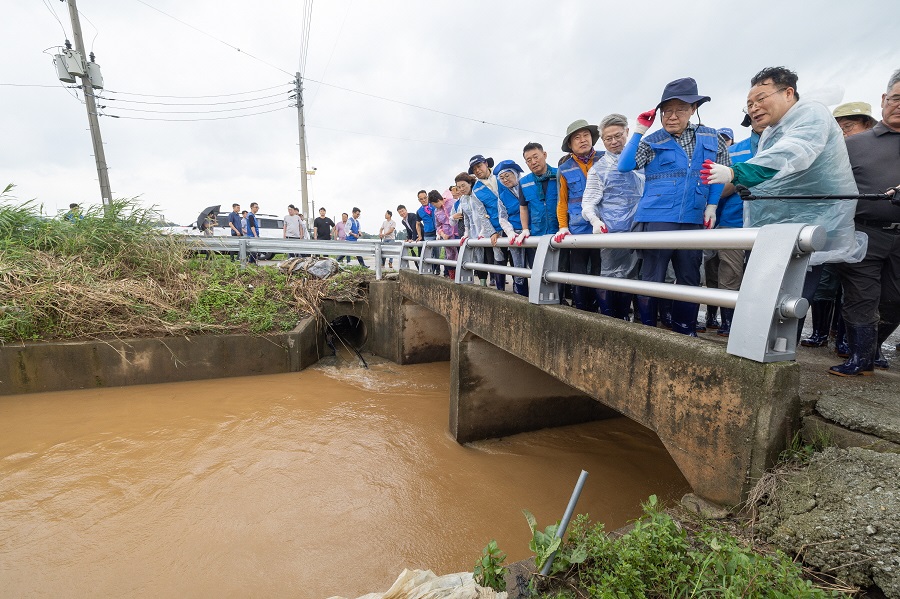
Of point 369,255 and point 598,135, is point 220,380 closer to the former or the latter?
point 369,255

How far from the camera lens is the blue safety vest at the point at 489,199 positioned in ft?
18.2

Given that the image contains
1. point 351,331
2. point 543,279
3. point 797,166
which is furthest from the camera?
point 351,331

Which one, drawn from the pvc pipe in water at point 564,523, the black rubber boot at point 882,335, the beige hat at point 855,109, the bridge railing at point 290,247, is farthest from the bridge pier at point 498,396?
the bridge railing at point 290,247

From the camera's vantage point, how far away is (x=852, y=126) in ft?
11.6

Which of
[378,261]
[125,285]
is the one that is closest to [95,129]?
[125,285]

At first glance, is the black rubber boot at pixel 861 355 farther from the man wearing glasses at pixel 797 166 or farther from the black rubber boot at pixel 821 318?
the black rubber boot at pixel 821 318

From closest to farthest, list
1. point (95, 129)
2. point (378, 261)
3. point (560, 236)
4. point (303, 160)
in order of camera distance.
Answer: point (560, 236)
point (378, 261)
point (95, 129)
point (303, 160)

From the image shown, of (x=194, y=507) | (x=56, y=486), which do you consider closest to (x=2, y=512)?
(x=56, y=486)

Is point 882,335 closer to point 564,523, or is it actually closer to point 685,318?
A: point 685,318

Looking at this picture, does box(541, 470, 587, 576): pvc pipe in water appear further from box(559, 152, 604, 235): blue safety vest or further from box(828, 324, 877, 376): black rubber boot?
box(559, 152, 604, 235): blue safety vest

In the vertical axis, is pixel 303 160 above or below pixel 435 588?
above

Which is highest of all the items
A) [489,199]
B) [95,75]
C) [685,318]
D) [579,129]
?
[95,75]

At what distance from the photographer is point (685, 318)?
3.02 metres

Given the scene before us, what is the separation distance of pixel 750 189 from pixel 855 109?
206 centimetres
